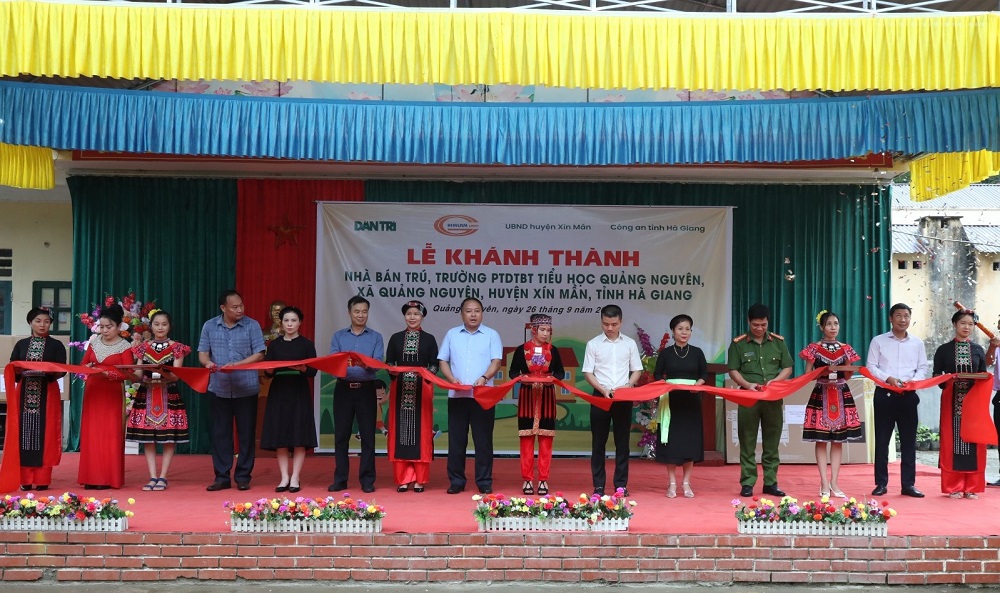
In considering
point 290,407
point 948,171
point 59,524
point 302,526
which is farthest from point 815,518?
point 59,524

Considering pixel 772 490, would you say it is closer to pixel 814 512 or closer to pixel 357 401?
pixel 814 512

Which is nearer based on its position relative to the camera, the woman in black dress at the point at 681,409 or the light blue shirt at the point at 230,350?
the woman in black dress at the point at 681,409

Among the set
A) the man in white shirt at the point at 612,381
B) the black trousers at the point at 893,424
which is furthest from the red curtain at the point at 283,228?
the black trousers at the point at 893,424

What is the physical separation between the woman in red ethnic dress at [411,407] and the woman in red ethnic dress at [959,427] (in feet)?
11.5

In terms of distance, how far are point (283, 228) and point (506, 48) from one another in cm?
386

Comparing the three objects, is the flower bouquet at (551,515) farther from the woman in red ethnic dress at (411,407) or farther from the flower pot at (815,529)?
the woman in red ethnic dress at (411,407)

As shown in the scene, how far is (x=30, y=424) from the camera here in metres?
7.29

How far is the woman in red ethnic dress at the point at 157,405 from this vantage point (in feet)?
23.9

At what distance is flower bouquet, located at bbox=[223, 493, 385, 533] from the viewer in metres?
5.77

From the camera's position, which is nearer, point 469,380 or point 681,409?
point 681,409

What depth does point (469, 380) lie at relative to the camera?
7.45 metres

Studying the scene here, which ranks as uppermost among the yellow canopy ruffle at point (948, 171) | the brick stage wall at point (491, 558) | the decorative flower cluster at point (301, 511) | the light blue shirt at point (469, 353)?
the yellow canopy ruffle at point (948, 171)

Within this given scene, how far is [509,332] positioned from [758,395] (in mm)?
2738

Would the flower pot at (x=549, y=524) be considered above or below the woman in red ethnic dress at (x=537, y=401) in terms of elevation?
below
